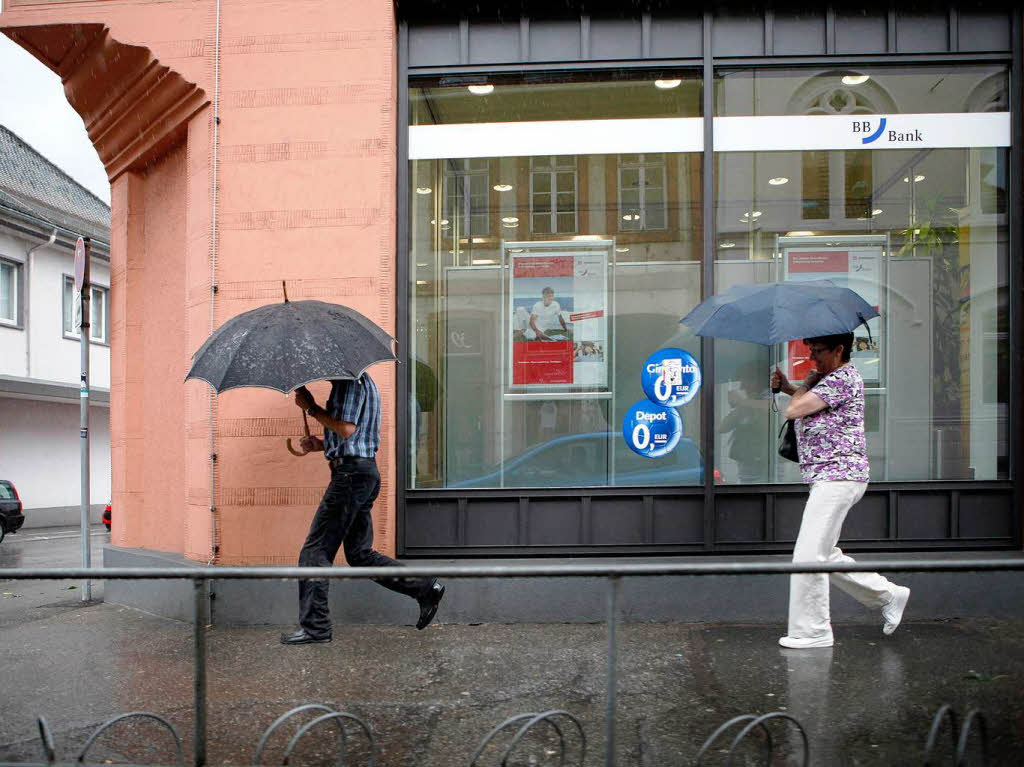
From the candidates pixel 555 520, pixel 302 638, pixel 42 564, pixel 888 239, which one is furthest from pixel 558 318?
pixel 42 564

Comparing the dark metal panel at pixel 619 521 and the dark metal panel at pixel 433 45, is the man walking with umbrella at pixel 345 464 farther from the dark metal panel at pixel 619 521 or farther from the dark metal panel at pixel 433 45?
the dark metal panel at pixel 433 45

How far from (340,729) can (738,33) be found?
578 cm

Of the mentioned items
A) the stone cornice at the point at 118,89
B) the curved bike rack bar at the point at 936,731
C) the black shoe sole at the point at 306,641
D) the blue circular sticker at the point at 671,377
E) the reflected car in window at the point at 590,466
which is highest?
the stone cornice at the point at 118,89

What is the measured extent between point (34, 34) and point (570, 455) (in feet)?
17.4

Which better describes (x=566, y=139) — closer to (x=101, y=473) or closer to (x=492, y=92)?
(x=492, y=92)

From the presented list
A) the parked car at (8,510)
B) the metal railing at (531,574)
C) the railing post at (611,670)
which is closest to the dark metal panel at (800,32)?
the metal railing at (531,574)

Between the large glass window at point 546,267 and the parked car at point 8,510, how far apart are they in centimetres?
1461

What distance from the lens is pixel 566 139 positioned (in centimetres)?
700

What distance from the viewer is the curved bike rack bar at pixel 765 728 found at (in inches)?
124

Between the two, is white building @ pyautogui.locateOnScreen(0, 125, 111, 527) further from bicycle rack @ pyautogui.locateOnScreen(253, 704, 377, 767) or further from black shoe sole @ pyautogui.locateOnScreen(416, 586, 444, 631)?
bicycle rack @ pyautogui.locateOnScreen(253, 704, 377, 767)

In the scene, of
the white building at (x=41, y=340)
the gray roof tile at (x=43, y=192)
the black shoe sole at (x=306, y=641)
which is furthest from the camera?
the gray roof tile at (x=43, y=192)

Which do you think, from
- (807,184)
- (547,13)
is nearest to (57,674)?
(547,13)

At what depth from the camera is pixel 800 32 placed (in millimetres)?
6809

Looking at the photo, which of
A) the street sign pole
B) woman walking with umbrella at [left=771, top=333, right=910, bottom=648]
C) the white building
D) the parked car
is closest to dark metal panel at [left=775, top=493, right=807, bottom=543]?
woman walking with umbrella at [left=771, top=333, right=910, bottom=648]
